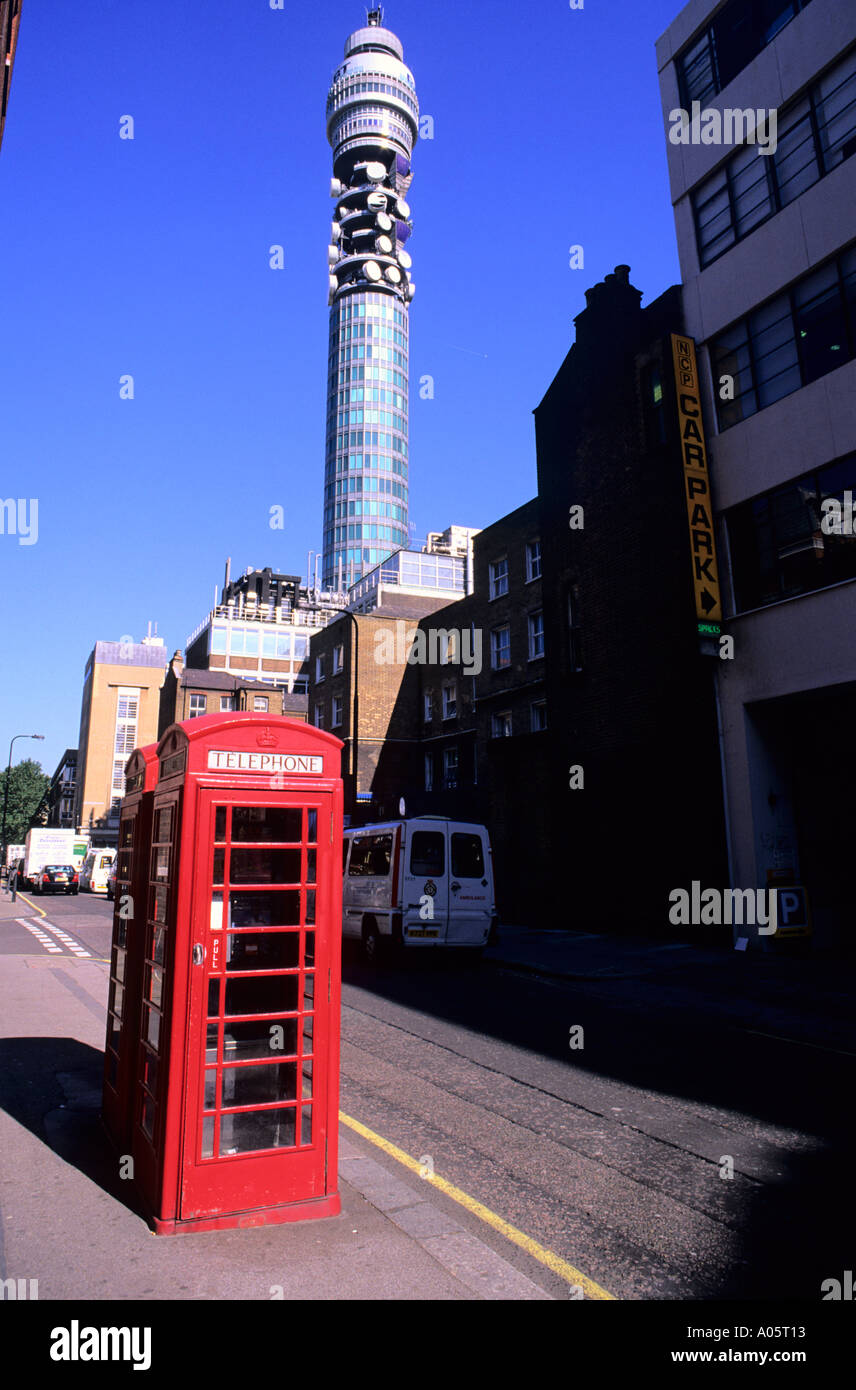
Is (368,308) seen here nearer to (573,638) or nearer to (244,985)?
(573,638)

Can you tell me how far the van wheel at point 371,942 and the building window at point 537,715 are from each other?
13076mm

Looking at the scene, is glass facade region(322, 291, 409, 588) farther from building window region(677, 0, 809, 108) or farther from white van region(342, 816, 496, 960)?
white van region(342, 816, 496, 960)

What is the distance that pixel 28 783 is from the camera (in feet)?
350

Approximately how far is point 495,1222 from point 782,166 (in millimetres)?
20251

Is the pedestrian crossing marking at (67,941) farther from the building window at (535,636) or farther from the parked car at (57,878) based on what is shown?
the parked car at (57,878)

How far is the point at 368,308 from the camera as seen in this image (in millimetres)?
126188

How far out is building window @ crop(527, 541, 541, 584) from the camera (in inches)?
1130

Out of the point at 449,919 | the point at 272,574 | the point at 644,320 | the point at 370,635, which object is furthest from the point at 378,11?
the point at 449,919

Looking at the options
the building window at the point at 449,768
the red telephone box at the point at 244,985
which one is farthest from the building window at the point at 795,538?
the building window at the point at 449,768

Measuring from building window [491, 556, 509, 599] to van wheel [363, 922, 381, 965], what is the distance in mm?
16533

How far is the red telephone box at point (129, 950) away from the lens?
209 inches

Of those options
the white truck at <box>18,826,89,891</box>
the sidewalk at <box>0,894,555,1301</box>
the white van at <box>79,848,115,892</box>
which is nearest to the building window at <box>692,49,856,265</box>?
the sidewalk at <box>0,894,555,1301</box>

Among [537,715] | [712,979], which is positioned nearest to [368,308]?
[537,715]
